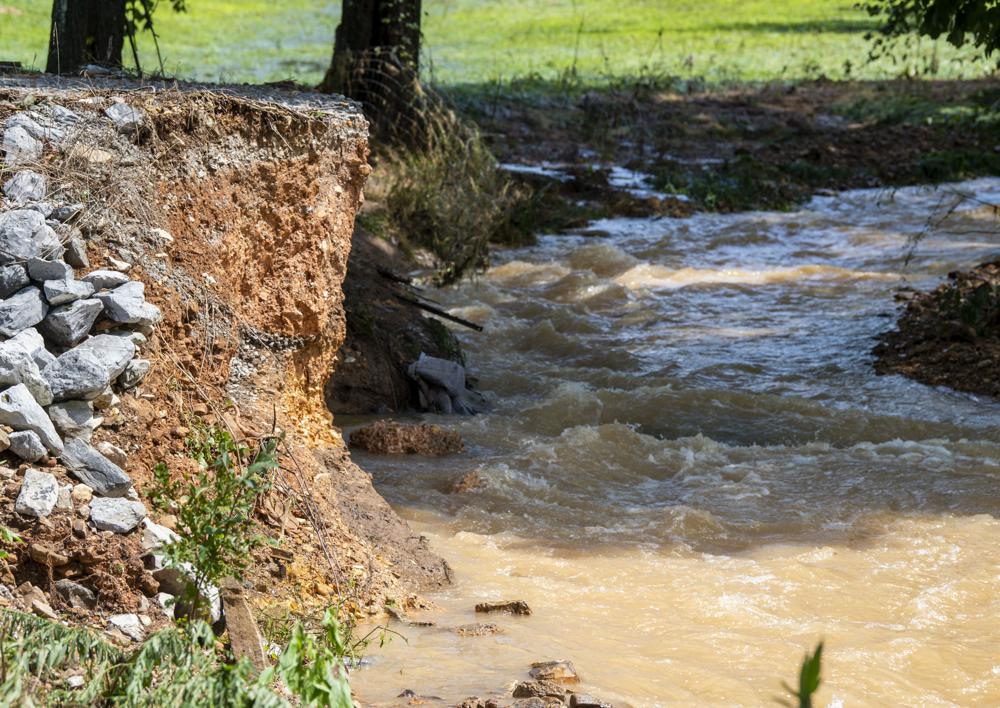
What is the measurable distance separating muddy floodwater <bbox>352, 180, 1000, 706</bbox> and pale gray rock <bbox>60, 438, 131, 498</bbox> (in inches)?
35.6

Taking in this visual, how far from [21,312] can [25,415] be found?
396 millimetres

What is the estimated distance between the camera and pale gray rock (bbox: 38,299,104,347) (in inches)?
144

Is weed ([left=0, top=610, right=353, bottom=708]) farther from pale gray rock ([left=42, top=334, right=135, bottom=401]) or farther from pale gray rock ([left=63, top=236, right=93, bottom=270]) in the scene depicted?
pale gray rock ([left=63, top=236, right=93, bottom=270])

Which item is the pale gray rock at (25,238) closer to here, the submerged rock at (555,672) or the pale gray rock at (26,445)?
the pale gray rock at (26,445)

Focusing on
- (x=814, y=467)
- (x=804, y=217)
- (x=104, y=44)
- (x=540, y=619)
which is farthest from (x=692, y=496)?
(x=804, y=217)

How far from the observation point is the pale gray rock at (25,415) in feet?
11.0

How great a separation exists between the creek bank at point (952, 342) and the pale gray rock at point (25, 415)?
678 centimetres

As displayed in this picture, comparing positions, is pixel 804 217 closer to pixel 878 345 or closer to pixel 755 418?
pixel 878 345

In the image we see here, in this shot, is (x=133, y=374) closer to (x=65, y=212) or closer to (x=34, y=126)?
(x=65, y=212)

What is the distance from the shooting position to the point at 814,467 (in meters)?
7.04

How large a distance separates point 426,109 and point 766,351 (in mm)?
4273

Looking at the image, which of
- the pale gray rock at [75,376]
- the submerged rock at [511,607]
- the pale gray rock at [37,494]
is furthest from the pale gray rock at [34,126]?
the submerged rock at [511,607]

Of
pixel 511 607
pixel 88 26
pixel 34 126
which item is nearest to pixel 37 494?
pixel 34 126

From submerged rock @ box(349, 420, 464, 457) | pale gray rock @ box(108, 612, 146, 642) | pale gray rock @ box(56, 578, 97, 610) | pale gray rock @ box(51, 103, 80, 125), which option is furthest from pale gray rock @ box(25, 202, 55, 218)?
submerged rock @ box(349, 420, 464, 457)
